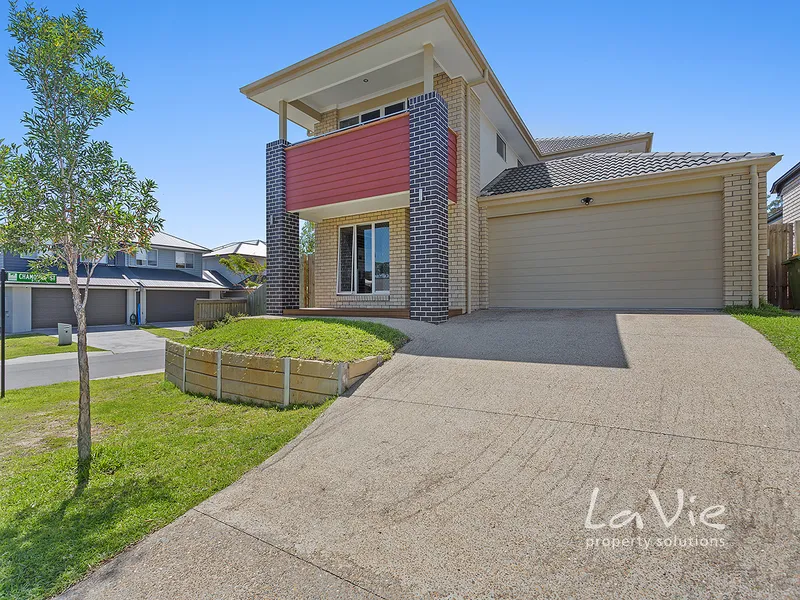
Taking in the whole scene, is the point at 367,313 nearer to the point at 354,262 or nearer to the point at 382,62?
the point at 354,262

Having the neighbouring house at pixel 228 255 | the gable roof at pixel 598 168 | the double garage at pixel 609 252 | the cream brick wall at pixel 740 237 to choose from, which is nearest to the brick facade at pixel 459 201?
the gable roof at pixel 598 168

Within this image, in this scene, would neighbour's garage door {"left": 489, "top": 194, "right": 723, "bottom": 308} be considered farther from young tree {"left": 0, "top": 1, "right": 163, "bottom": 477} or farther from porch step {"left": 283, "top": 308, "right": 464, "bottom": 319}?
young tree {"left": 0, "top": 1, "right": 163, "bottom": 477}

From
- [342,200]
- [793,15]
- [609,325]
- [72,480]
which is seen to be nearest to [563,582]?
[72,480]

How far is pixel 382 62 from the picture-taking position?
8.96 metres

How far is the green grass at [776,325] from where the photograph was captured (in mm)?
4904

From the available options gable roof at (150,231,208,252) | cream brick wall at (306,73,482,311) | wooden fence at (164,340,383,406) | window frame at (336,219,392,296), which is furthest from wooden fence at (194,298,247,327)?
gable roof at (150,231,208,252)

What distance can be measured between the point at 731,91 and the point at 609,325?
20.5 ft

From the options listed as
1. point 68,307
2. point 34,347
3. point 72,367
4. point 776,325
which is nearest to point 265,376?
point 776,325

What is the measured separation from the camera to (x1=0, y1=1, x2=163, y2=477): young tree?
3697mm

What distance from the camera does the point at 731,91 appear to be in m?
8.47

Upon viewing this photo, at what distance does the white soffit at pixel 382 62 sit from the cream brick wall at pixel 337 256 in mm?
3384

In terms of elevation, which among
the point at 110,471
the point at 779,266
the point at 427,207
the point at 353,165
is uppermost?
the point at 353,165

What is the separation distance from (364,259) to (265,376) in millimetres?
6178

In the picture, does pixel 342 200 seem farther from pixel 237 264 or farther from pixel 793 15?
pixel 237 264
